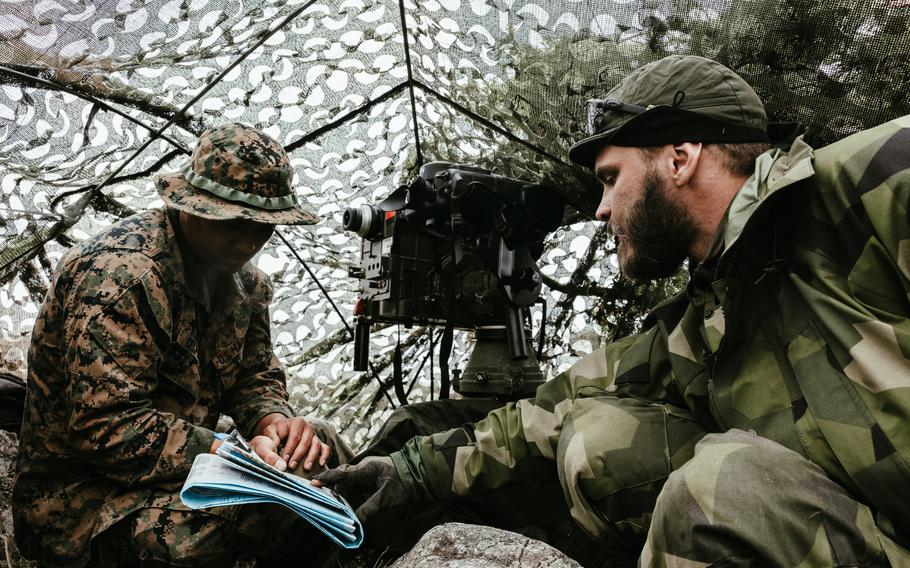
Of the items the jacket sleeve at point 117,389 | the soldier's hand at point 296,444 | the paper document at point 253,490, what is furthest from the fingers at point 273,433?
the paper document at point 253,490

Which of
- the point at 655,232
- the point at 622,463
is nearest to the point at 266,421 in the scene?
the point at 622,463

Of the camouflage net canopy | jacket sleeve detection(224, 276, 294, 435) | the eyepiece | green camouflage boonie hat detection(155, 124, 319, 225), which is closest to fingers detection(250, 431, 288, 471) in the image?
jacket sleeve detection(224, 276, 294, 435)

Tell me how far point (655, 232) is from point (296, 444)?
1161 millimetres

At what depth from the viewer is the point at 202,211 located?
2.22m

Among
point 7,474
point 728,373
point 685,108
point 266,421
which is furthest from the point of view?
point 7,474

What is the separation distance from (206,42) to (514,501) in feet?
6.96

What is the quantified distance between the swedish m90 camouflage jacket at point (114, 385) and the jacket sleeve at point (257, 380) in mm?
25

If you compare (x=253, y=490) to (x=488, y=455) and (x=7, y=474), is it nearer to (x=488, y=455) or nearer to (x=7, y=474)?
(x=488, y=455)

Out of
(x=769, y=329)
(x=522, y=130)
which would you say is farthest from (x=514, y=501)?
(x=522, y=130)

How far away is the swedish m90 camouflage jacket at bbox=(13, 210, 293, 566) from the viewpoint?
6.65ft

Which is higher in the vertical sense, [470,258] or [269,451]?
[470,258]

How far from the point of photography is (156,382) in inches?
85.7

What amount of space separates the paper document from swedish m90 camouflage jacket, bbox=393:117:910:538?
0.36 metres

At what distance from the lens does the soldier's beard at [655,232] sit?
76.5 inches
